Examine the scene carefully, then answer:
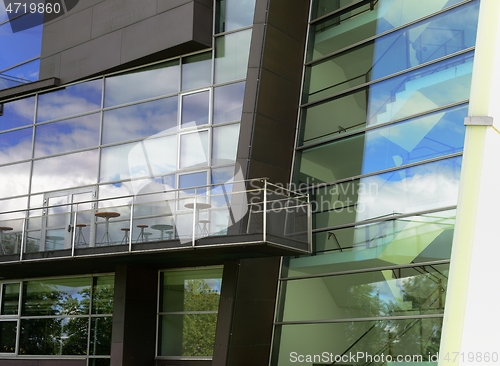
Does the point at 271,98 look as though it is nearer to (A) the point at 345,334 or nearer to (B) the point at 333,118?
(B) the point at 333,118

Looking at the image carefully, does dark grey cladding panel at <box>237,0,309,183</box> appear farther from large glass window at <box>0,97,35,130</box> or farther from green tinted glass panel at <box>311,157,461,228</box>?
large glass window at <box>0,97,35,130</box>

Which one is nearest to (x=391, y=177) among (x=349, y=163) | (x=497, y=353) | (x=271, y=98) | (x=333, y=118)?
(x=349, y=163)

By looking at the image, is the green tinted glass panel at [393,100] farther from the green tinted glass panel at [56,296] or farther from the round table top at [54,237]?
the green tinted glass panel at [56,296]

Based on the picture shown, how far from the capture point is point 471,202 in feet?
8.33

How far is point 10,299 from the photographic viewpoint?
18891 mm

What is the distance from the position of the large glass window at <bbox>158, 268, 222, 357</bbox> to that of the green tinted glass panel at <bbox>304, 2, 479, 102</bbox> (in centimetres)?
547

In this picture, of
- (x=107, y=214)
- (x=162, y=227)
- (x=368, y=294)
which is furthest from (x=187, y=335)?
(x=368, y=294)

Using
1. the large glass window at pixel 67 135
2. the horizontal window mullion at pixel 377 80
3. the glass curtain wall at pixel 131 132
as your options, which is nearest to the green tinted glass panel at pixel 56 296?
the glass curtain wall at pixel 131 132

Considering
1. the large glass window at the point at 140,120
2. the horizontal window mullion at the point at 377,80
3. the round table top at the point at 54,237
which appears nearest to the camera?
the horizontal window mullion at the point at 377,80

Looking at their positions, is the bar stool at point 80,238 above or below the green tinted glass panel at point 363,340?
above

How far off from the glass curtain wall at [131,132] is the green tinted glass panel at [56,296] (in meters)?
2.34

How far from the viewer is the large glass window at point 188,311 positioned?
14.6 meters

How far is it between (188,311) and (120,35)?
8188 mm

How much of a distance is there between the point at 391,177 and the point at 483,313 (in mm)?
10455
